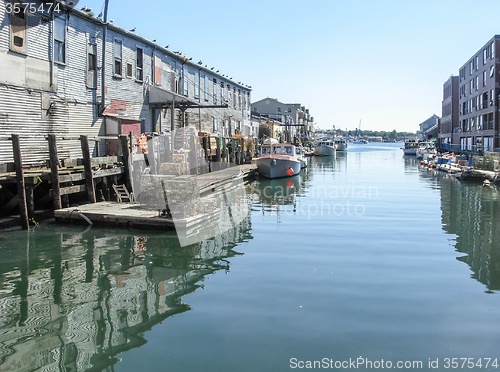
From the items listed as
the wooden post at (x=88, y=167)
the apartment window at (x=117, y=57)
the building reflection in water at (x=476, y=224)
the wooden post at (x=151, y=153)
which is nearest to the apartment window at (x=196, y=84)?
the wooden post at (x=151, y=153)

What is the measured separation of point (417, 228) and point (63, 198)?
13.0 m

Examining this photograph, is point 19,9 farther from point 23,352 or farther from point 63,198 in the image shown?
point 23,352

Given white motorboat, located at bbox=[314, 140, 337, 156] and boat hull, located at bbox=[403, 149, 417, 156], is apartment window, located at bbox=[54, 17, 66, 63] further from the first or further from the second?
boat hull, located at bbox=[403, 149, 417, 156]

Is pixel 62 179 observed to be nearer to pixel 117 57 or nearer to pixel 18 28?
pixel 18 28

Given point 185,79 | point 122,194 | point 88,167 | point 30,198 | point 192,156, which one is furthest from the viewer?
point 185,79

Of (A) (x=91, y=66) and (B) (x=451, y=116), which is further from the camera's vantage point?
(B) (x=451, y=116)

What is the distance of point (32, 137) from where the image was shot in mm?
17906

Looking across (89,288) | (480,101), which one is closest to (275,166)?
(89,288)

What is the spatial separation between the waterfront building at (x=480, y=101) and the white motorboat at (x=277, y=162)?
23.4m

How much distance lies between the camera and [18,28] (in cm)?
1723

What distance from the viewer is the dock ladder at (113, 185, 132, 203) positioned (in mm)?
17641

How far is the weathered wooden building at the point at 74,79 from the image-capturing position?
56.1 ft

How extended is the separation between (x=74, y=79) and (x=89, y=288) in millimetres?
13702

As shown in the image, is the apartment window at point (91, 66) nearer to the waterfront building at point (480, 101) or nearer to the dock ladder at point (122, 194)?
the dock ladder at point (122, 194)
